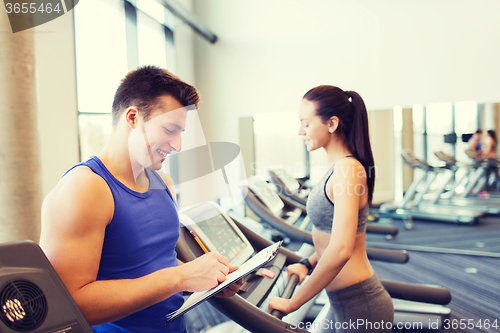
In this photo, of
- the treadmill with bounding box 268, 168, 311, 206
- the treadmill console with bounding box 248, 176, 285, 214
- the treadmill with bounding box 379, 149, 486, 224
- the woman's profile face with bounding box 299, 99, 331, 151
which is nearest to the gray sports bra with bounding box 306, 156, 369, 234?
the woman's profile face with bounding box 299, 99, 331, 151

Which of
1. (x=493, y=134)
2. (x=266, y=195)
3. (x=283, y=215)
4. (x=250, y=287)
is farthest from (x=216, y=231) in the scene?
(x=493, y=134)

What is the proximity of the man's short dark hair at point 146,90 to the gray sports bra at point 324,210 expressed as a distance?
0.63m

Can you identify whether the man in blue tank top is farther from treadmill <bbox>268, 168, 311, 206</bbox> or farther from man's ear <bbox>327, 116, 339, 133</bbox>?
treadmill <bbox>268, 168, 311, 206</bbox>

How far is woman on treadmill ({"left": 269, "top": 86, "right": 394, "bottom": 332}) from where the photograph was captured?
1.19m

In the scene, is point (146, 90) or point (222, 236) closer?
point (146, 90)

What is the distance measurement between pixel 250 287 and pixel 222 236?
26 centimetres

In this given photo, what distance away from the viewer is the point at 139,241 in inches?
35.3

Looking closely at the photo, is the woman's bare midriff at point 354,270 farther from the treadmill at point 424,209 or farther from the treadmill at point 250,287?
the treadmill at point 424,209

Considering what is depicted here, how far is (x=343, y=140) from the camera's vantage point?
53.5 inches

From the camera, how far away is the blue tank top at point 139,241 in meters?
0.86

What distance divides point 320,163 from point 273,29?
1817 millimetres

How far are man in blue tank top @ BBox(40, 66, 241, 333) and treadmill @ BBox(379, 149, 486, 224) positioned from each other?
4.24 m

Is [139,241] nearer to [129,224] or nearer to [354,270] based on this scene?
[129,224]

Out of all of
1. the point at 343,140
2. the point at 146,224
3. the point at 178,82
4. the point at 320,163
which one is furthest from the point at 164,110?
the point at 320,163
